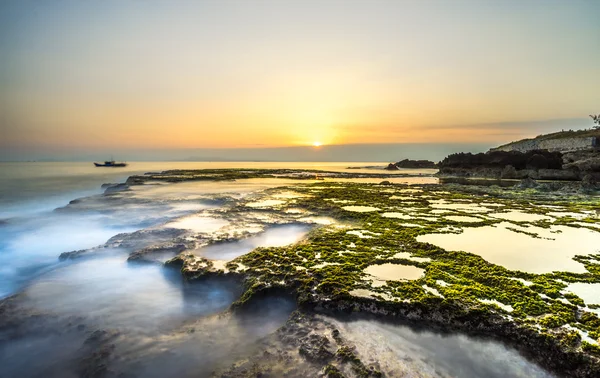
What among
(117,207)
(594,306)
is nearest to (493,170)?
(594,306)

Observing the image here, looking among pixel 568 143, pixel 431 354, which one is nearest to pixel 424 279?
pixel 431 354

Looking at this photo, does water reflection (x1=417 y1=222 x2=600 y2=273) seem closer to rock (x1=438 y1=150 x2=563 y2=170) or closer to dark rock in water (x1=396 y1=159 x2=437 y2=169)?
rock (x1=438 y1=150 x2=563 y2=170)

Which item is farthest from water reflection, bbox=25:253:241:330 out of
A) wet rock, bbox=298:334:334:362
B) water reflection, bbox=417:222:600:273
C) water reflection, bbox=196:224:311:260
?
water reflection, bbox=417:222:600:273

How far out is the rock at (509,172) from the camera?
138ft

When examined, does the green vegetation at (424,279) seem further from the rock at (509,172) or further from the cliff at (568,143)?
the cliff at (568,143)

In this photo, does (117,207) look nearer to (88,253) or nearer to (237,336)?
(88,253)

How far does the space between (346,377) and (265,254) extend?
5512 millimetres

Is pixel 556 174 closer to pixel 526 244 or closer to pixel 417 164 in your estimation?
pixel 526 244

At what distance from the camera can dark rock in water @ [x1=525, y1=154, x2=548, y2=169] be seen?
41.7m

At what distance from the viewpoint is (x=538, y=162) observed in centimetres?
4197

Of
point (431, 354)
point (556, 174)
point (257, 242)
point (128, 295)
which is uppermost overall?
point (556, 174)

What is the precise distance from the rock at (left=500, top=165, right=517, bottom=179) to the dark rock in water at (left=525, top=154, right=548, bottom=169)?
8.33 feet

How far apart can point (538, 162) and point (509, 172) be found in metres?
4.13

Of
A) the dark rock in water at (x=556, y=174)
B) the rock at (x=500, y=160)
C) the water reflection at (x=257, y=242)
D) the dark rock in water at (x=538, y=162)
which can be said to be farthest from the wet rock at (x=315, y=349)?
the rock at (x=500, y=160)
